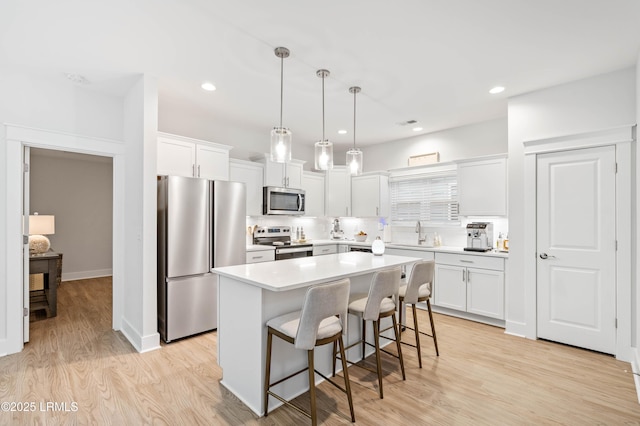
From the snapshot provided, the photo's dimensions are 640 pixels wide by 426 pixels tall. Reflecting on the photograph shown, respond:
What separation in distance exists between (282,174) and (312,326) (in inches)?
141

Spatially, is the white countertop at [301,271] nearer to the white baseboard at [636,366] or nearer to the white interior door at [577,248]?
the white interior door at [577,248]

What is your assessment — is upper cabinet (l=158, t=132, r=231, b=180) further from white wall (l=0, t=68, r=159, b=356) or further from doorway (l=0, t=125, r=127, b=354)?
doorway (l=0, t=125, r=127, b=354)

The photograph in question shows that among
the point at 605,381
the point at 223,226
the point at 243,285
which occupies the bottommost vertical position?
the point at 605,381

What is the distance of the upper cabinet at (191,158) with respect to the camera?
3.72 meters

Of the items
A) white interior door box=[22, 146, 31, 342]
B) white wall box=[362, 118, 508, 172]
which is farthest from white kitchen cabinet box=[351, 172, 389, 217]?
white interior door box=[22, 146, 31, 342]

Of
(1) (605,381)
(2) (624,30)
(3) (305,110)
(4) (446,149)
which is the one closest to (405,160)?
(4) (446,149)

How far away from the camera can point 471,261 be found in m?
4.10

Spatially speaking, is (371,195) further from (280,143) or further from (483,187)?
(280,143)

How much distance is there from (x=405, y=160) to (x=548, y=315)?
126 inches

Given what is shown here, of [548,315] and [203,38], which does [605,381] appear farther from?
[203,38]

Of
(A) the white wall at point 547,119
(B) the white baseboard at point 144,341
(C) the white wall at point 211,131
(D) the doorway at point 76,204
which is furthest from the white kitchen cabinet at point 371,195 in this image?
(D) the doorway at point 76,204

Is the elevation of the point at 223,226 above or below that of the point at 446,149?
below

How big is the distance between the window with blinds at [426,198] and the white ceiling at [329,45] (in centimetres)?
145

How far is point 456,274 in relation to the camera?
4.25 m
